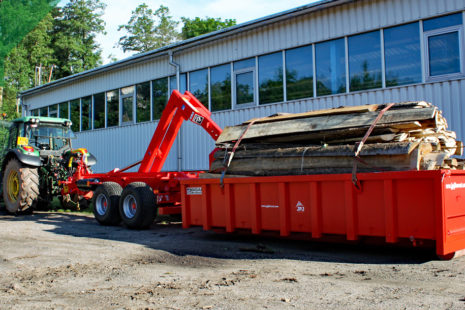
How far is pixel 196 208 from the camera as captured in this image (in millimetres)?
8430

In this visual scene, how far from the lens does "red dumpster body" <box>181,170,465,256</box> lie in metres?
5.65

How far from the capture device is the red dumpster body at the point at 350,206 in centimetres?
565

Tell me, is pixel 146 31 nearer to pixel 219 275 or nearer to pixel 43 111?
pixel 43 111

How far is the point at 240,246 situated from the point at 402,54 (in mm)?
6579

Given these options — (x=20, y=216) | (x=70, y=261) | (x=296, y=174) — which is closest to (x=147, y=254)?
(x=70, y=261)

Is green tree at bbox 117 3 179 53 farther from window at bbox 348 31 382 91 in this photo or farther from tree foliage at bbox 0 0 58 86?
window at bbox 348 31 382 91

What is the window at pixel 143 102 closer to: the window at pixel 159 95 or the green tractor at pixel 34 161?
the window at pixel 159 95

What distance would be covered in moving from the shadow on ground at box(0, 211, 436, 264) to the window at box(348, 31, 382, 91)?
5363mm

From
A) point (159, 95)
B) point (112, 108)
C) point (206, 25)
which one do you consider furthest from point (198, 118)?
point (206, 25)

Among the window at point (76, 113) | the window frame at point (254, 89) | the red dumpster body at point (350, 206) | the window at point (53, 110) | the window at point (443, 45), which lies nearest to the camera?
the red dumpster body at point (350, 206)

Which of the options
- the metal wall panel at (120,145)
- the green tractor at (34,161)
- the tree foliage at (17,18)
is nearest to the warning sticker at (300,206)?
the green tractor at (34,161)

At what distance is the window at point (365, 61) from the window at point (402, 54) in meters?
0.24

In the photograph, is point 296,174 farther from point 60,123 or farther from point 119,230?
point 60,123

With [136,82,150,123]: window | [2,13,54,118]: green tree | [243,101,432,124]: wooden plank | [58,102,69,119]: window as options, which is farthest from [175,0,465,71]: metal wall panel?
[2,13,54,118]: green tree
